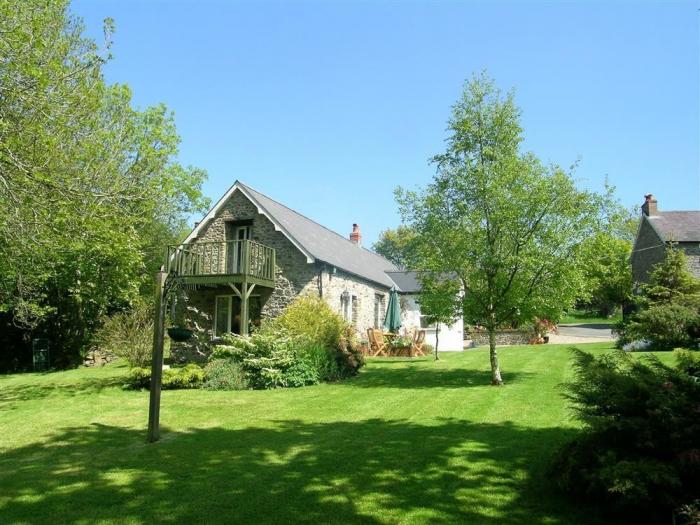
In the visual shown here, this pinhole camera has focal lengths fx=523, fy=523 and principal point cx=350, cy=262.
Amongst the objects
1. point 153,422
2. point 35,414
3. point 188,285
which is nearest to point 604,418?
point 153,422

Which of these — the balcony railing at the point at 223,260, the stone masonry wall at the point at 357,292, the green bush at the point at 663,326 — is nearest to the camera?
the green bush at the point at 663,326

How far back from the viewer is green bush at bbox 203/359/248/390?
13609 mm

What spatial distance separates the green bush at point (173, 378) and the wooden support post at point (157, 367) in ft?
18.4

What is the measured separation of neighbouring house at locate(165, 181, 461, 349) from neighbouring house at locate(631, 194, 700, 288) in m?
18.3

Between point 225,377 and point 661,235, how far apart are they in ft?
88.9

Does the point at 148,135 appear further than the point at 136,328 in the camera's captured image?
Yes

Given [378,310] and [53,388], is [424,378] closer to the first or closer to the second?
[53,388]

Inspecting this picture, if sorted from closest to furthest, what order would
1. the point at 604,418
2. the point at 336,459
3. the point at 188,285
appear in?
the point at 604,418 < the point at 336,459 < the point at 188,285

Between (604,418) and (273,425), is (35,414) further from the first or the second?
(604,418)

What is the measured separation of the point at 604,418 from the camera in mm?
4785

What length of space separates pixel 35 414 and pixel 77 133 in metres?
7.95

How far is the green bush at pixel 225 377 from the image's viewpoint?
44.7 feet

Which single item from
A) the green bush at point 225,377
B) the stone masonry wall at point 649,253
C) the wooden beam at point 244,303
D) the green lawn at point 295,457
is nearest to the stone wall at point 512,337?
the stone masonry wall at point 649,253

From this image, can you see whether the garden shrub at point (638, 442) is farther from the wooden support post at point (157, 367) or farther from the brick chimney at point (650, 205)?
the brick chimney at point (650, 205)
